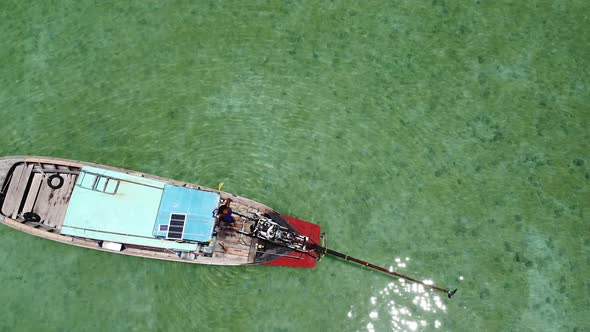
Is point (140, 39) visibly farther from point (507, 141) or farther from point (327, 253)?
point (507, 141)

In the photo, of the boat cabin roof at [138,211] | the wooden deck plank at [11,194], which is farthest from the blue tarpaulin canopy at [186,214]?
the wooden deck plank at [11,194]

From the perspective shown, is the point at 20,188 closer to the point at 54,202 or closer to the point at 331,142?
the point at 54,202

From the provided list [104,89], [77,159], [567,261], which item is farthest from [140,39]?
[567,261]

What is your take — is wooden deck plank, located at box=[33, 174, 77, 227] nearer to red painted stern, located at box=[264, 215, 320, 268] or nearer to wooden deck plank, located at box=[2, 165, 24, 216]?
wooden deck plank, located at box=[2, 165, 24, 216]

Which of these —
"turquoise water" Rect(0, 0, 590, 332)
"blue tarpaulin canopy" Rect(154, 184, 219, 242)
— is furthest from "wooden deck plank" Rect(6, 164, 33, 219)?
"blue tarpaulin canopy" Rect(154, 184, 219, 242)

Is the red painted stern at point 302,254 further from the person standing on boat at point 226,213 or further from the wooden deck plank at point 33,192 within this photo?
the wooden deck plank at point 33,192

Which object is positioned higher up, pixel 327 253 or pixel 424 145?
pixel 424 145
